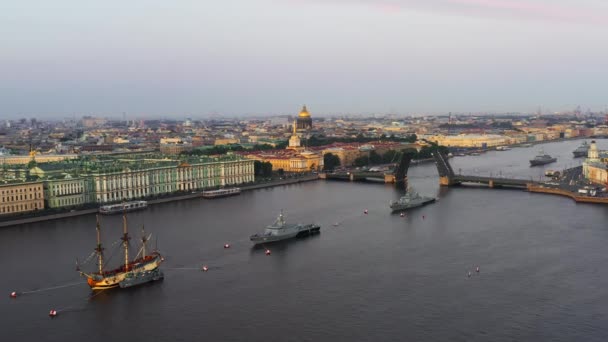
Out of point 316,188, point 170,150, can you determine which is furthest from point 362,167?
point 170,150

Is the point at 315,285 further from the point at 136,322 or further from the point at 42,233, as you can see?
the point at 42,233

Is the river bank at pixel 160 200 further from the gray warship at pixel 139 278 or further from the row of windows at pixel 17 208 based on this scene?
the gray warship at pixel 139 278

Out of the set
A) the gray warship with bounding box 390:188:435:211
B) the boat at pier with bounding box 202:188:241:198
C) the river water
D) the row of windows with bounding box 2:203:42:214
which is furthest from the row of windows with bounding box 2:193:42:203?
the gray warship with bounding box 390:188:435:211

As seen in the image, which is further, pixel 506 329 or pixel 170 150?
pixel 170 150

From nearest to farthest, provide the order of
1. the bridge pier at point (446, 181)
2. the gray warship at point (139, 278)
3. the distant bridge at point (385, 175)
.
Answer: the gray warship at point (139, 278), the bridge pier at point (446, 181), the distant bridge at point (385, 175)

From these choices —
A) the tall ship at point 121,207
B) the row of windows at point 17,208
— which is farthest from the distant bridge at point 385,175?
the row of windows at point 17,208
